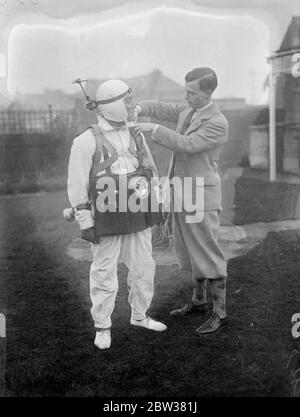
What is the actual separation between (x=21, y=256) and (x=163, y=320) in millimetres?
1725

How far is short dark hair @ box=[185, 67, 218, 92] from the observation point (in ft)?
10.3

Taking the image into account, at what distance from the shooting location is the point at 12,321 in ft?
11.1

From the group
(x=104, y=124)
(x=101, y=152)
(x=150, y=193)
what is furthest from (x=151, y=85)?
(x=150, y=193)

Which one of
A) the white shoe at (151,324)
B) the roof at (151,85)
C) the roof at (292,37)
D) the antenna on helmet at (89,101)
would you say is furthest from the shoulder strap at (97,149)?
the roof at (292,37)

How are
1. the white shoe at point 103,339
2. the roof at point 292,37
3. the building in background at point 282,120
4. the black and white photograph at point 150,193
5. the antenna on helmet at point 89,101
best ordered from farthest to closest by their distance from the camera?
the building in background at point 282,120 → the roof at point 292,37 → the white shoe at point 103,339 → the antenna on helmet at point 89,101 → the black and white photograph at point 150,193

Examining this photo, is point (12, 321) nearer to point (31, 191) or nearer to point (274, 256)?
point (31, 191)

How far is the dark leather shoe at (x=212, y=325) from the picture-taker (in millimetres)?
3303

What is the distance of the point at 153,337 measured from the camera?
324 centimetres

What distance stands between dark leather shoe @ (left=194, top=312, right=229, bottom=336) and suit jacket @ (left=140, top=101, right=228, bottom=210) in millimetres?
724

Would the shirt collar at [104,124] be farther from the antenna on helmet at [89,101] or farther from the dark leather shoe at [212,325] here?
the dark leather shoe at [212,325]

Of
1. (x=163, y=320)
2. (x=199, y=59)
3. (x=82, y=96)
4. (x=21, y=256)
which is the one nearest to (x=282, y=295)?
(x=163, y=320)

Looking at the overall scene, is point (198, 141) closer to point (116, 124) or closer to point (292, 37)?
point (116, 124)

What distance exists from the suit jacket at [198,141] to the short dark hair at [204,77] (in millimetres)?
140

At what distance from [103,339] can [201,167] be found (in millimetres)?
1241
